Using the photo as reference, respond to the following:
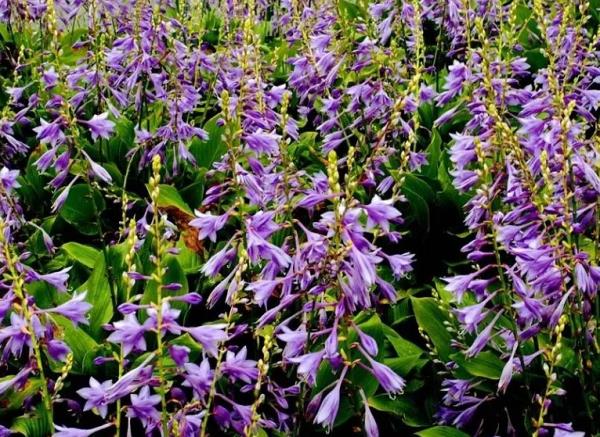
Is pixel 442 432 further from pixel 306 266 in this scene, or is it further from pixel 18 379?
pixel 18 379

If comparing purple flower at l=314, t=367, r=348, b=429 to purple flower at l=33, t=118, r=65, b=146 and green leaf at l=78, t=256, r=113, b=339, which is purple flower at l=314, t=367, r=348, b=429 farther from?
purple flower at l=33, t=118, r=65, b=146

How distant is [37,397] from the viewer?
3117 mm

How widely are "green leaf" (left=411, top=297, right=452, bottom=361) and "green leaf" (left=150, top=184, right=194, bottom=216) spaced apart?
5.01 feet

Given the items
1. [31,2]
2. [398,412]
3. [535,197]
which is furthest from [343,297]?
[31,2]

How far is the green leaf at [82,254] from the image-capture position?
3941 millimetres

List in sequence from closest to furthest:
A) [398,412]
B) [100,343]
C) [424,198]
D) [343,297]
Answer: [343,297], [398,412], [100,343], [424,198]

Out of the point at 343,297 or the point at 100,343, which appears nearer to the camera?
the point at 343,297

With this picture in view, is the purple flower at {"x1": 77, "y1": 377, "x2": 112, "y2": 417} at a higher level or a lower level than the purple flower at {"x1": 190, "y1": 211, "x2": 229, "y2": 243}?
lower

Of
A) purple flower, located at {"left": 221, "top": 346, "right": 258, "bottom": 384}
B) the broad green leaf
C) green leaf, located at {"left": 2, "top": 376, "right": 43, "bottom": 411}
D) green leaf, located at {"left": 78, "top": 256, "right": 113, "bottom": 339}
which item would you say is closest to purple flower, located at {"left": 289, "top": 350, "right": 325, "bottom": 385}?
purple flower, located at {"left": 221, "top": 346, "right": 258, "bottom": 384}

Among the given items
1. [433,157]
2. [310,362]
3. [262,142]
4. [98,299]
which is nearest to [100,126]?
[98,299]

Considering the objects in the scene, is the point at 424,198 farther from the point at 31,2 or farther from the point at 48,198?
the point at 31,2

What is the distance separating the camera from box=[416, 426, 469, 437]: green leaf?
2914 millimetres

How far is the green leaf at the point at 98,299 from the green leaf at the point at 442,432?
4.26ft

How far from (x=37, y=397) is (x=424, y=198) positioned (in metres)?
1.99
